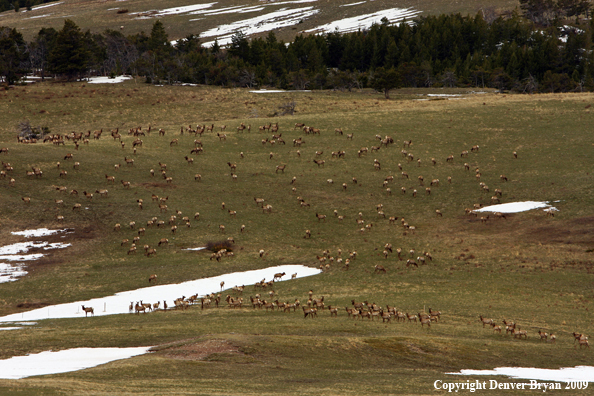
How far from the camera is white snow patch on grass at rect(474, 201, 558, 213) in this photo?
55078 millimetres

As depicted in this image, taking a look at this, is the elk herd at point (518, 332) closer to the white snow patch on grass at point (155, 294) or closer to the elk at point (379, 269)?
→ the elk at point (379, 269)

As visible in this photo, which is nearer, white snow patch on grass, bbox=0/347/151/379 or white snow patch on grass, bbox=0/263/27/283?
white snow patch on grass, bbox=0/347/151/379

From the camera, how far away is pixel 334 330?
31109 millimetres

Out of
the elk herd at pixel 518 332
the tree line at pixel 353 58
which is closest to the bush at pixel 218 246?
the elk herd at pixel 518 332

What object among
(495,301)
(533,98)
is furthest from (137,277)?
(533,98)

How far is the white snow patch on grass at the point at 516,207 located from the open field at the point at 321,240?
1090 millimetres

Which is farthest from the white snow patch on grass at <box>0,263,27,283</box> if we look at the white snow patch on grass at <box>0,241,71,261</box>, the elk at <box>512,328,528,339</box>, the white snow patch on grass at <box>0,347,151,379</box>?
the elk at <box>512,328,528,339</box>

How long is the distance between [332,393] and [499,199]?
1654 inches

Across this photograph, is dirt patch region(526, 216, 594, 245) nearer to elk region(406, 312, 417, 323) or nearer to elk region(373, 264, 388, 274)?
elk region(373, 264, 388, 274)

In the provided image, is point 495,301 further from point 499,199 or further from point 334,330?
point 499,199

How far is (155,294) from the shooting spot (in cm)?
4084

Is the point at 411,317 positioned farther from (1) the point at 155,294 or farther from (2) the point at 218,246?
(2) the point at 218,246

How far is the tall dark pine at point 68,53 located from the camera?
11306 cm

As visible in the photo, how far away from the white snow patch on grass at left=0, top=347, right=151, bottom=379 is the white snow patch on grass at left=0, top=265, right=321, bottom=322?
1035 centimetres
